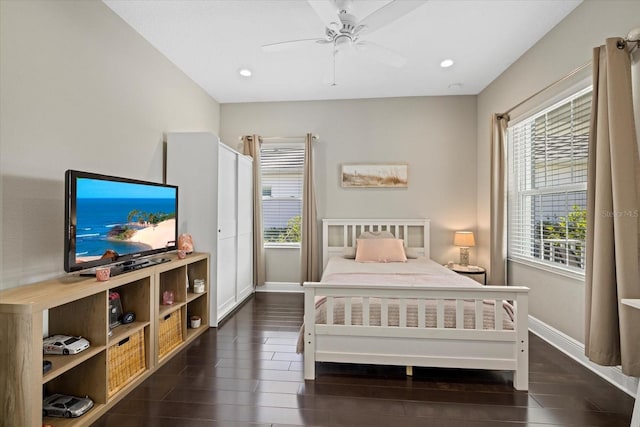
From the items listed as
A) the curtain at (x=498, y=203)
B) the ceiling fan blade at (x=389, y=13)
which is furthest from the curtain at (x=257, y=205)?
the curtain at (x=498, y=203)

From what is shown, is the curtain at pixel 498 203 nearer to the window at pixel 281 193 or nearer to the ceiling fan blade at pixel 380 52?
the ceiling fan blade at pixel 380 52

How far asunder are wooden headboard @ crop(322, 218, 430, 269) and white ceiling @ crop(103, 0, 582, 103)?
67.2 inches

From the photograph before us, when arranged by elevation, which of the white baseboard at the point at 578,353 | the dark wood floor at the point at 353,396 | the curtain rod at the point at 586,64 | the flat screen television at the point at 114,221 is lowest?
the dark wood floor at the point at 353,396

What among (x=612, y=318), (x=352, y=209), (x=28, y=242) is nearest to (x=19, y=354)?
(x=28, y=242)

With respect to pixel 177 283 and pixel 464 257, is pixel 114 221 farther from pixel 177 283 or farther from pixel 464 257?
pixel 464 257

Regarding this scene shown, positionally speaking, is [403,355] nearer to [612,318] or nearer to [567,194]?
[612,318]

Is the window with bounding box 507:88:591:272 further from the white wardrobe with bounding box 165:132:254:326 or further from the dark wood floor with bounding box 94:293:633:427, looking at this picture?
the white wardrobe with bounding box 165:132:254:326

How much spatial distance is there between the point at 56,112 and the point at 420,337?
277 cm

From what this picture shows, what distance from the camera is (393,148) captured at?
4352 millimetres

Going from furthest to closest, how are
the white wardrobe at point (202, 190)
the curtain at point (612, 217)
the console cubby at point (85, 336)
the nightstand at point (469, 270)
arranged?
the nightstand at point (469, 270)
the white wardrobe at point (202, 190)
the curtain at point (612, 217)
the console cubby at point (85, 336)

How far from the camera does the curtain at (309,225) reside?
4301 mm

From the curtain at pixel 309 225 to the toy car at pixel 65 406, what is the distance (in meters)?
2.77

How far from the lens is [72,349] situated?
1.68m

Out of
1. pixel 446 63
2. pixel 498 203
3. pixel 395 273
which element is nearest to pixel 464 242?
pixel 498 203
